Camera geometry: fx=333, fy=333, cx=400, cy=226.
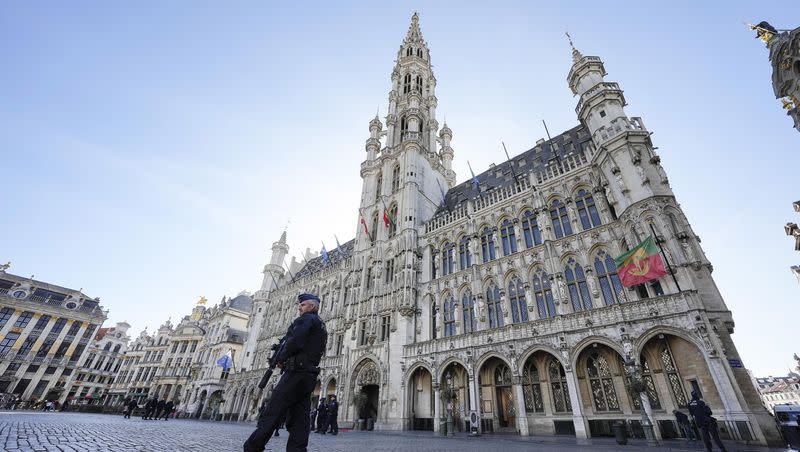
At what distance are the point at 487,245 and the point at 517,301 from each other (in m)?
5.25

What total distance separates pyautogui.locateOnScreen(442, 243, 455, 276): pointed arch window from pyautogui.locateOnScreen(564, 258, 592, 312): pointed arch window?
347 inches

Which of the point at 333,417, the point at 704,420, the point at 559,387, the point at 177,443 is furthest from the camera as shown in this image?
the point at 559,387

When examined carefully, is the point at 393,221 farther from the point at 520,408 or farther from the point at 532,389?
the point at 520,408

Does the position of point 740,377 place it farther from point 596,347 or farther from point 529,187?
point 529,187

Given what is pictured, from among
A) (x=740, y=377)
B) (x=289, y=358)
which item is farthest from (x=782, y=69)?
(x=289, y=358)

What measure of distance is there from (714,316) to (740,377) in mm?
2465

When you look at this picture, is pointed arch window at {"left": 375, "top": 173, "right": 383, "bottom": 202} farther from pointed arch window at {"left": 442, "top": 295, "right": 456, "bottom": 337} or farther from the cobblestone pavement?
the cobblestone pavement

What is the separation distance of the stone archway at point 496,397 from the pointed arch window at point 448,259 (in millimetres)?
7856

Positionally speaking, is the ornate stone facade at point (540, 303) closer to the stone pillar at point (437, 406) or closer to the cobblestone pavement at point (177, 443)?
the stone pillar at point (437, 406)

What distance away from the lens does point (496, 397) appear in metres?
21.0

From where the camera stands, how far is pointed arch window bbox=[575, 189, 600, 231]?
834 inches

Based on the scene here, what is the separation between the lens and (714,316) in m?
14.8

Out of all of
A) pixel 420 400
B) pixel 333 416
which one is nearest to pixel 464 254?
pixel 420 400

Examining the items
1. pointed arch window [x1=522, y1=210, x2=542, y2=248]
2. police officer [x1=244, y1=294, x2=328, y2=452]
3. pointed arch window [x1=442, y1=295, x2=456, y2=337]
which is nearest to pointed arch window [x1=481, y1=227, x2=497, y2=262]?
pointed arch window [x1=522, y1=210, x2=542, y2=248]
